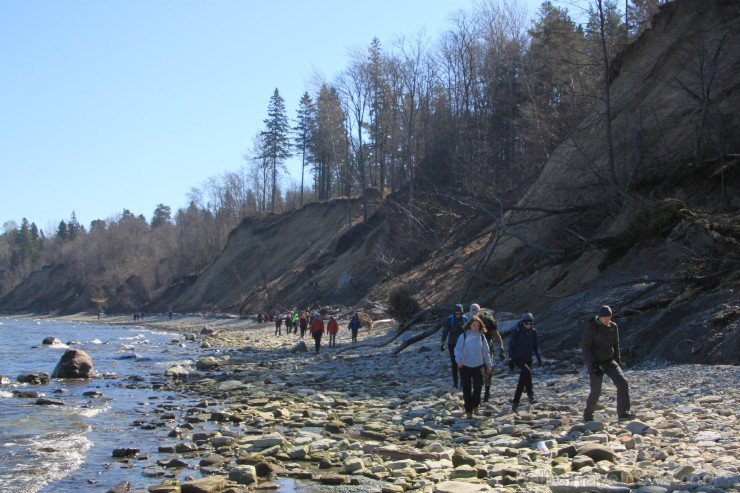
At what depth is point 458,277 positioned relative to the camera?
29547 millimetres

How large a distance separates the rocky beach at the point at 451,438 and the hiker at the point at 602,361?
24cm

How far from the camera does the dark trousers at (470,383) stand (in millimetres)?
10438

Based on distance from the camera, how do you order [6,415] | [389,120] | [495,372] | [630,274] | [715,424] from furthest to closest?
[389,120] → [630,274] → [495,372] → [6,415] → [715,424]

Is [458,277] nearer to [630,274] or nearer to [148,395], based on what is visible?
[630,274]

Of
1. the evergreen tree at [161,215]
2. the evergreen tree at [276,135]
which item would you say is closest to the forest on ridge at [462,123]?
the evergreen tree at [276,135]

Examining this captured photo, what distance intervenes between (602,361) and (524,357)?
178cm

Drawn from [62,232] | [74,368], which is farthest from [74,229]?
[74,368]

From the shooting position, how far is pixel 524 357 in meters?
10.9

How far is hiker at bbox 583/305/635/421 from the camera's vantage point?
Result: 9.07 metres

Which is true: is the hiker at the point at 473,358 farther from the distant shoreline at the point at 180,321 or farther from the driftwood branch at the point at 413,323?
the distant shoreline at the point at 180,321

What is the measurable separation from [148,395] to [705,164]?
15232 millimetres

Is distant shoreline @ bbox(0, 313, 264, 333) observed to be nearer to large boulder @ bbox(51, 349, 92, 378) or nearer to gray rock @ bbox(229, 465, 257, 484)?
large boulder @ bbox(51, 349, 92, 378)

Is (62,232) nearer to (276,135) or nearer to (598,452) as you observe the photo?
(276,135)

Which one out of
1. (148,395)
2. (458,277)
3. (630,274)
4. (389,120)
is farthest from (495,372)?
(389,120)
